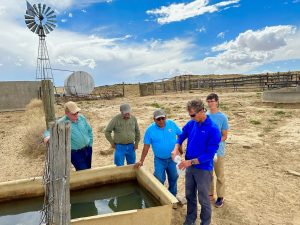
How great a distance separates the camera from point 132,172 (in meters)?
4.63

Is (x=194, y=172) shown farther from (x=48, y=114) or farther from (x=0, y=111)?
(x=0, y=111)

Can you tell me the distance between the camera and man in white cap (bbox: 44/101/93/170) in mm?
4172

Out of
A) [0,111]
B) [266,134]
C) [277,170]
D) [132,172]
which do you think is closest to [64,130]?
[132,172]

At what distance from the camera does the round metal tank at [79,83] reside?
25.9 meters

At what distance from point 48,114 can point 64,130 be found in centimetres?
422

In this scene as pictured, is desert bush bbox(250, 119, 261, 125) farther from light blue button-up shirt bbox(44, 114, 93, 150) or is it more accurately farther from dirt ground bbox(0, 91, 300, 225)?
light blue button-up shirt bbox(44, 114, 93, 150)

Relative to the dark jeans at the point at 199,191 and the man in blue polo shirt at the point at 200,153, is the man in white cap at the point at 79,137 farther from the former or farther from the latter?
the dark jeans at the point at 199,191

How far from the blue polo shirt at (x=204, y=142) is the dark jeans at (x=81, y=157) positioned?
70.9 inches

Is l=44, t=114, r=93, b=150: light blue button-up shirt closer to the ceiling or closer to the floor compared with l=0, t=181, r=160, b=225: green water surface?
closer to the ceiling

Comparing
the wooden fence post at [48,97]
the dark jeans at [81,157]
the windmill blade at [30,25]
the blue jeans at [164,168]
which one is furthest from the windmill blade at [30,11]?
the blue jeans at [164,168]

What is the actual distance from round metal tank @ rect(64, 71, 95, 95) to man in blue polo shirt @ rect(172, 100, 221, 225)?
23624 millimetres

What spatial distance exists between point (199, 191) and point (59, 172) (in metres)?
1.63

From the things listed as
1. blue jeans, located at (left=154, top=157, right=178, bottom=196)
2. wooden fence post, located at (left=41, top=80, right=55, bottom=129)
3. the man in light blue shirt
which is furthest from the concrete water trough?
wooden fence post, located at (left=41, top=80, right=55, bottom=129)

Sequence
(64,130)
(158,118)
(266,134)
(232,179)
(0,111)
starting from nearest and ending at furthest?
(64,130), (158,118), (232,179), (266,134), (0,111)
